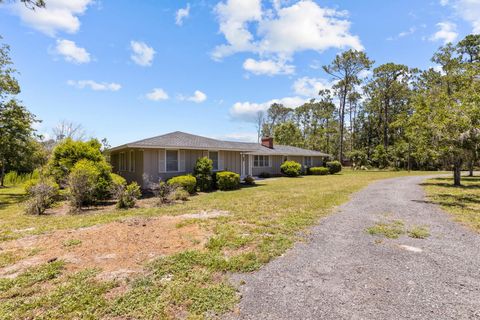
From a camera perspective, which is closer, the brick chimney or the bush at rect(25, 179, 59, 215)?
the bush at rect(25, 179, 59, 215)

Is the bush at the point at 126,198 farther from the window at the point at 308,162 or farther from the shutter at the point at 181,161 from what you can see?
the window at the point at 308,162

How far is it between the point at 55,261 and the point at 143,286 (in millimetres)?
1995

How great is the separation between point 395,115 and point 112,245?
146 feet

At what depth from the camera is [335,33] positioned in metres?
13.9

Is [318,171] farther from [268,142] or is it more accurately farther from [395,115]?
[395,115]

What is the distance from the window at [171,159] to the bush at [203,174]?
1237 mm

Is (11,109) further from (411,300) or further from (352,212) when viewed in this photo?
(411,300)

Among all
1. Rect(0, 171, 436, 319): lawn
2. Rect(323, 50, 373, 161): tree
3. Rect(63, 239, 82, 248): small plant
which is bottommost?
Rect(0, 171, 436, 319): lawn

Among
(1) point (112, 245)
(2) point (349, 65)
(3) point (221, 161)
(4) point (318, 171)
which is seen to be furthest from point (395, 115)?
(1) point (112, 245)

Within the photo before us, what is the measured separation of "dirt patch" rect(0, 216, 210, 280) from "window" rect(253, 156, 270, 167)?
17551 mm

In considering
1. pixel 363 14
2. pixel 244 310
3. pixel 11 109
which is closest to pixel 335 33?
pixel 363 14

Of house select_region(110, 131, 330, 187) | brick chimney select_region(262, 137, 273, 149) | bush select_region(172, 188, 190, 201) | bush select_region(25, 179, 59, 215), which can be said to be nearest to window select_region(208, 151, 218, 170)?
house select_region(110, 131, 330, 187)

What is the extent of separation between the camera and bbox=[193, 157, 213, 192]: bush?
13.7 metres

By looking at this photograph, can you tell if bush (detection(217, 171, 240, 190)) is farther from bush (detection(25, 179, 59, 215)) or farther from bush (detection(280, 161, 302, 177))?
bush (detection(280, 161, 302, 177))
